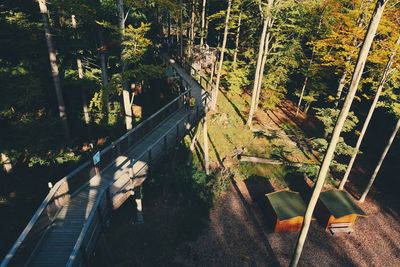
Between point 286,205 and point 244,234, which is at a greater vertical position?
point 286,205

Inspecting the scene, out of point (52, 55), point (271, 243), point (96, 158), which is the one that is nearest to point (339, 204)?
point (271, 243)

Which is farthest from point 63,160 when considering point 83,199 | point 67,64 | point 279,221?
point 279,221

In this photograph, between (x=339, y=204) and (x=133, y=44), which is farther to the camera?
(x=339, y=204)

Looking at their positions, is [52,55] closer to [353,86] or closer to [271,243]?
[353,86]

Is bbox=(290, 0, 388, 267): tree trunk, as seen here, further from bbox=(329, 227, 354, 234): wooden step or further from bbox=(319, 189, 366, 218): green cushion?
bbox=(319, 189, 366, 218): green cushion

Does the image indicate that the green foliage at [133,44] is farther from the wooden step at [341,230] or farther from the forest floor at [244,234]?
the wooden step at [341,230]

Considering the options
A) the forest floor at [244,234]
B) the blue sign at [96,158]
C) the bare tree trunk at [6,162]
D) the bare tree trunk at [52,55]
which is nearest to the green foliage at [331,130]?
the forest floor at [244,234]

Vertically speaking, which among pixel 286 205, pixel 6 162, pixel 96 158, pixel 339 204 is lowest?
pixel 286 205

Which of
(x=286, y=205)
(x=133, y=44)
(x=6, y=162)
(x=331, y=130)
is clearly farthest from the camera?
(x=331, y=130)
